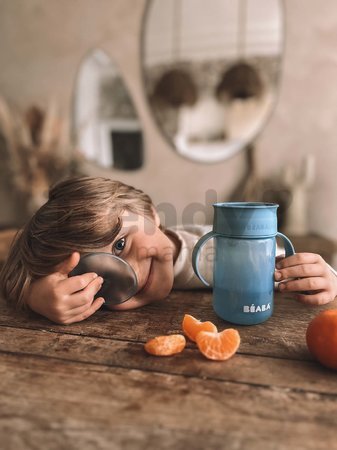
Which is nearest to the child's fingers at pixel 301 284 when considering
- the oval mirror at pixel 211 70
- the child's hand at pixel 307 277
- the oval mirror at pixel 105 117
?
the child's hand at pixel 307 277

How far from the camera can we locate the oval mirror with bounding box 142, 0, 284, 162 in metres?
2.86

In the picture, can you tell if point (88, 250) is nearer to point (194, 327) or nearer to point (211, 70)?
point (194, 327)

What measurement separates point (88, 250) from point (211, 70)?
2389mm

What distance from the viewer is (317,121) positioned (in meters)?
2.86

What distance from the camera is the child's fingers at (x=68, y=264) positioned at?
0.85 m

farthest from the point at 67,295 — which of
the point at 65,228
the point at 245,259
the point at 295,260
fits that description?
the point at 295,260

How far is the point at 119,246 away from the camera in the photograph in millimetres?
930

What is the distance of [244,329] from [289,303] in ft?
0.75

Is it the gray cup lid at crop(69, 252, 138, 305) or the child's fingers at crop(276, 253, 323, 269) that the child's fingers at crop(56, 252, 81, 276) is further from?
the child's fingers at crop(276, 253, 323, 269)

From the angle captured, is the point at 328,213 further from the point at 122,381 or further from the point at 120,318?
the point at 122,381

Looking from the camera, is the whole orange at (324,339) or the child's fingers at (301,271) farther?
→ the child's fingers at (301,271)

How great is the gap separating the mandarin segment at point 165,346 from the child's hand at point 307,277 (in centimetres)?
28

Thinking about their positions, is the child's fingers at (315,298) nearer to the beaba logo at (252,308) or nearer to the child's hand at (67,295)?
the beaba logo at (252,308)

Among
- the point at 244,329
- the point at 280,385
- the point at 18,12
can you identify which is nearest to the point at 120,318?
the point at 244,329
